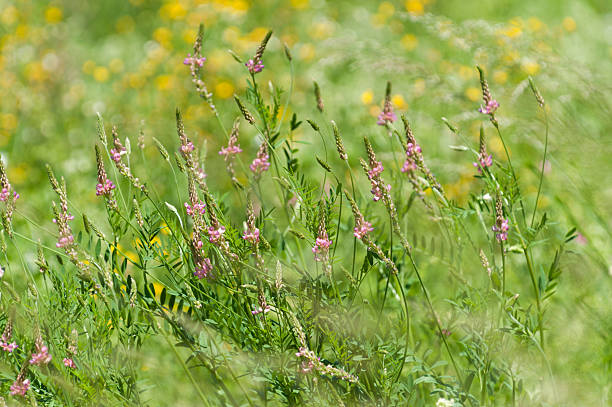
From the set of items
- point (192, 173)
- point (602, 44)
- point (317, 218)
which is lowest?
point (602, 44)

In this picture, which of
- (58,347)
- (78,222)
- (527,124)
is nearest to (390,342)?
(58,347)

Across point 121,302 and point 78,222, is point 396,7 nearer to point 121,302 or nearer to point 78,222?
point 78,222

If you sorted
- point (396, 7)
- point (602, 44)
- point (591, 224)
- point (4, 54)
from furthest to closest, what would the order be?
point (396, 7), point (4, 54), point (602, 44), point (591, 224)

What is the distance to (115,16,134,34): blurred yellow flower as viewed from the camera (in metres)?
6.04

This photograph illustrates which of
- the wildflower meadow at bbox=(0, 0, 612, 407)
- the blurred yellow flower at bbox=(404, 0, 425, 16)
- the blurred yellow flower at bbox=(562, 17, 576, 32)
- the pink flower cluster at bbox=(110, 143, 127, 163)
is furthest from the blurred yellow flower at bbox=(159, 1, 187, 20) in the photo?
the pink flower cluster at bbox=(110, 143, 127, 163)

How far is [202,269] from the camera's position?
1399 millimetres

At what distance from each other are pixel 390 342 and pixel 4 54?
16.2ft

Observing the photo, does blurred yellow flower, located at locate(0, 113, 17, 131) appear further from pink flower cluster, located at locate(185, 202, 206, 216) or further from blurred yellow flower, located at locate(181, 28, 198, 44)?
pink flower cluster, located at locate(185, 202, 206, 216)

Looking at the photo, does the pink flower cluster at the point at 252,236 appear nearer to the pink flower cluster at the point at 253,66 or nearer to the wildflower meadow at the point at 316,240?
the wildflower meadow at the point at 316,240

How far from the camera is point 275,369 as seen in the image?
4.51ft

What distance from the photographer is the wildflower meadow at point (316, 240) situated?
133cm

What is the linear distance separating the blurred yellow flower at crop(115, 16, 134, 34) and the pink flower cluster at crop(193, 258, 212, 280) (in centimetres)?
510

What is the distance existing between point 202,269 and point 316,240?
0.93 ft

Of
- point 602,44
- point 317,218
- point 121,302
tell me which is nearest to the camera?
point 317,218
